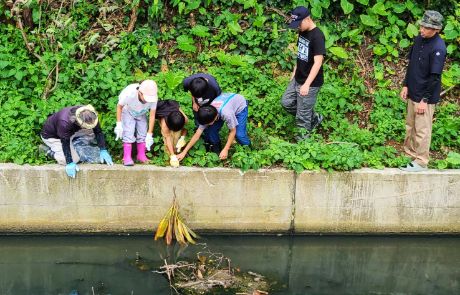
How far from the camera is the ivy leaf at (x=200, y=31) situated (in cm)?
926

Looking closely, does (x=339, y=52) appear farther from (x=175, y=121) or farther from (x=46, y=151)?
(x=46, y=151)

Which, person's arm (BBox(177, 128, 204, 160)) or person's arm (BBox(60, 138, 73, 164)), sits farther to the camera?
person's arm (BBox(177, 128, 204, 160))

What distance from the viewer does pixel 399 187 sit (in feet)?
25.7

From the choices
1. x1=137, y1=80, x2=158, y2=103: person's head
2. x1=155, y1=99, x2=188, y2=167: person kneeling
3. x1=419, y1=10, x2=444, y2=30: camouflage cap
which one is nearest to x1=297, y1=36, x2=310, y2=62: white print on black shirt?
x1=419, y1=10, x2=444, y2=30: camouflage cap

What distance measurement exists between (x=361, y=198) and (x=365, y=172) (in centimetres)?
33

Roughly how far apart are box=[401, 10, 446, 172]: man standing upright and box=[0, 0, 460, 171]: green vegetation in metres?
0.25

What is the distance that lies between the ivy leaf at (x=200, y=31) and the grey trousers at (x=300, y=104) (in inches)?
68.8

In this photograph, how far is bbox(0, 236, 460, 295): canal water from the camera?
7.15m

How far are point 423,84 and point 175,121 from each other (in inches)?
113

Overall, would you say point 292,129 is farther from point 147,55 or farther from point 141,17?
point 141,17

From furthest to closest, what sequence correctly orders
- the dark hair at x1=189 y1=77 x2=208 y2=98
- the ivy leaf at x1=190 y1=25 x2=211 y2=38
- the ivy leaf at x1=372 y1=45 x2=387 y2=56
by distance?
the ivy leaf at x1=372 y1=45 x2=387 y2=56 < the ivy leaf at x1=190 y1=25 x2=211 y2=38 < the dark hair at x1=189 y1=77 x2=208 y2=98

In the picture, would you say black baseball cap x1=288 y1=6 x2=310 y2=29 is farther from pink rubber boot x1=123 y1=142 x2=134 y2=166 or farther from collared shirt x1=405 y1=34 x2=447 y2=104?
pink rubber boot x1=123 y1=142 x2=134 y2=166

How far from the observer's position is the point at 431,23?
720 centimetres

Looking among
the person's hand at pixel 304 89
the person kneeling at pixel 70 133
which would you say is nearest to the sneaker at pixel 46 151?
the person kneeling at pixel 70 133
